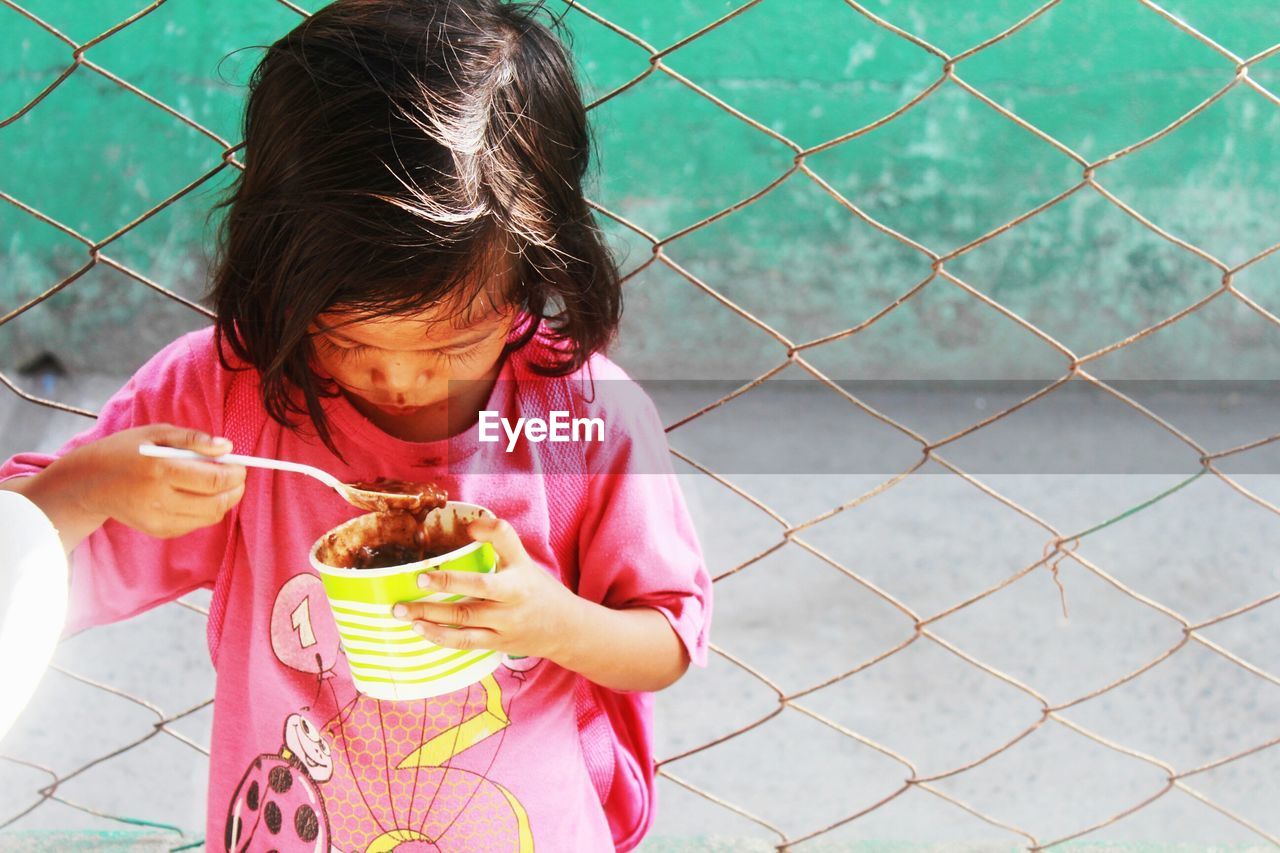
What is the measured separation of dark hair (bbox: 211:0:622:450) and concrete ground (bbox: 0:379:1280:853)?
51 centimetres

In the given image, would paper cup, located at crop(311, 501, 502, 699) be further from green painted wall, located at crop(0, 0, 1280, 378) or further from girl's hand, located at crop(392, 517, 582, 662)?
green painted wall, located at crop(0, 0, 1280, 378)

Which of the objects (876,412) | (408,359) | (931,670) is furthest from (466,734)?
(931,670)

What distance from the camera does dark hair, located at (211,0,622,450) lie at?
0.68 metres

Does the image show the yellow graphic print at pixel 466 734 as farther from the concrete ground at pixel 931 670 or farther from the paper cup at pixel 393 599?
the concrete ground at pixel 931 670

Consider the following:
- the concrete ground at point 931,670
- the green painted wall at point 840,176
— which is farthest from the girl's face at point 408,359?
the green painted wall at point 840,176

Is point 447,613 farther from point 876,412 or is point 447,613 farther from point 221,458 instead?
point 876,412

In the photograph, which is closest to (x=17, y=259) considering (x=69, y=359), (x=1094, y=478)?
(x=69, y=359)

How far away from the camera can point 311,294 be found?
2.25ft

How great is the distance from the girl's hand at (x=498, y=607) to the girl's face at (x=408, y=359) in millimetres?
113

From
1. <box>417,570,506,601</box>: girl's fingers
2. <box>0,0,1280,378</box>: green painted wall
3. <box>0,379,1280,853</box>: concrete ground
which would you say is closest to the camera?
<box>417,570,506,601</box>: girl's fingers

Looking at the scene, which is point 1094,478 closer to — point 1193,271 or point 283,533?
point 1193,271

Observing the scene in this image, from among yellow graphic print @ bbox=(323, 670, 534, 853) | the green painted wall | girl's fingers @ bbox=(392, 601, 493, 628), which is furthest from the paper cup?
the green painted wall

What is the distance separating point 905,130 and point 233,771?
2.02m

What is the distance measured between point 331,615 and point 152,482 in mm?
174
